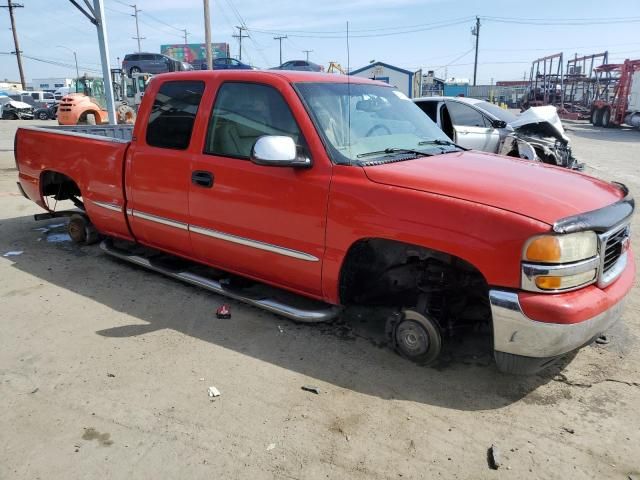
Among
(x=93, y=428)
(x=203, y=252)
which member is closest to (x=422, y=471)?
(x=93, y=428)

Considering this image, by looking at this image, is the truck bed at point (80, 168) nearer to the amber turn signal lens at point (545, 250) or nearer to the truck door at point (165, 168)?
the truck door at point (165, 168)

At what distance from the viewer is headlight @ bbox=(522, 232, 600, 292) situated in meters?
2.62

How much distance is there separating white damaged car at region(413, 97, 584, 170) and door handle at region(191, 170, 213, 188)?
589 cm

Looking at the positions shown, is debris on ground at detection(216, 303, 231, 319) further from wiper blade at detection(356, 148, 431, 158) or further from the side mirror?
wiper blade at detection(356, 148, 431, 158)

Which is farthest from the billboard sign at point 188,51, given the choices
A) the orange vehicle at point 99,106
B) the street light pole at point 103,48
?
the street light pole at point 103,48

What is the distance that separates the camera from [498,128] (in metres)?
9.15

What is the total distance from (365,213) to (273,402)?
127 centimetres

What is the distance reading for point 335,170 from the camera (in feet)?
10.8

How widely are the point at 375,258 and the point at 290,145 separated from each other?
1028mm

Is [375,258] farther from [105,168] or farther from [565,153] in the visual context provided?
[565,153]

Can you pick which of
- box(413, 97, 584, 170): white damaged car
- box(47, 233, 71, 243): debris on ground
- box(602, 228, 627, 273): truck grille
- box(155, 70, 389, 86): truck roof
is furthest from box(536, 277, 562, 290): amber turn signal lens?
box(413, 97, 584, 170): white damaged car

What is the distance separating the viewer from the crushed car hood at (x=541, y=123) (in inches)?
365

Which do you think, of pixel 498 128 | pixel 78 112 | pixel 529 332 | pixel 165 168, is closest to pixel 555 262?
pixel 529 332

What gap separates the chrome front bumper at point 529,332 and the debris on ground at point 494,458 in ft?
1.73
